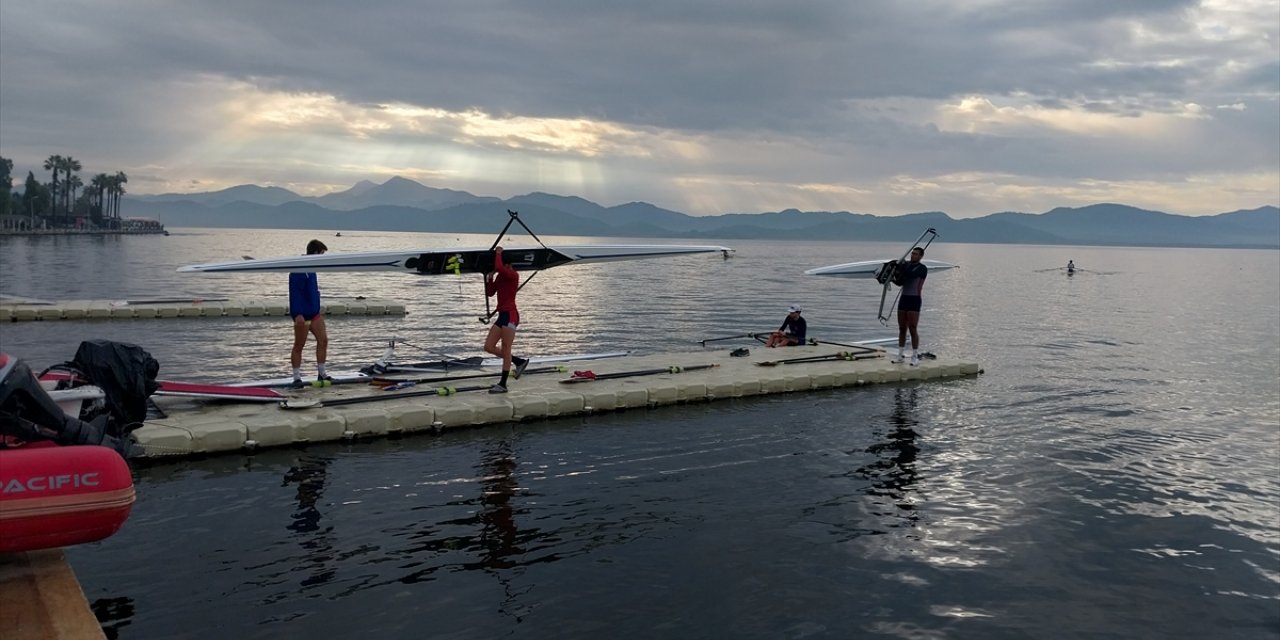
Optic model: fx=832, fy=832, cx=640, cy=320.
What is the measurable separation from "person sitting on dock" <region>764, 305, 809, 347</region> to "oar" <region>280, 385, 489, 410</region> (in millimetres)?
11515

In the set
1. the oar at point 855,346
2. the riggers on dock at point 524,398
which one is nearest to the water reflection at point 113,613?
the riggers on dock at point 524,398

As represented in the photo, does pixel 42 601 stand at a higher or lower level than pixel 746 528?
higher

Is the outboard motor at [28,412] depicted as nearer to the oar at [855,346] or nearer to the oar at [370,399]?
the oar at [370,399]

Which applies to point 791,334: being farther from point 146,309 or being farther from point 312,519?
point 146,309

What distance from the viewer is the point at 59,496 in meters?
7.75

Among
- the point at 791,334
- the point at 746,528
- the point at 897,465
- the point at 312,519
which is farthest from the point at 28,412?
the point at 791,334

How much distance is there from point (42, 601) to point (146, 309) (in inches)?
1350

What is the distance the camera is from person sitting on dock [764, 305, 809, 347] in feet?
85.2

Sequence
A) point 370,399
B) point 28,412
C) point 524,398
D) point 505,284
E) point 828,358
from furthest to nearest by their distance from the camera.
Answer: point 828,358 → point 524,398 → point 505,284 → point 370,399 → point 28,412

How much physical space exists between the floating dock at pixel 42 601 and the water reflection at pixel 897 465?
9797mm

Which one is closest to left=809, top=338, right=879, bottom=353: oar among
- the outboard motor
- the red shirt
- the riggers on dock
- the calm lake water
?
the riggers on dock

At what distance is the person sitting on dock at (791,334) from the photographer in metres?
26.0

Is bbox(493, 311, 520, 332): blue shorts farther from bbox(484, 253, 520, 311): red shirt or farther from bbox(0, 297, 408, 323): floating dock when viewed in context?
bbox(0, 297, 408, 323): floating dock

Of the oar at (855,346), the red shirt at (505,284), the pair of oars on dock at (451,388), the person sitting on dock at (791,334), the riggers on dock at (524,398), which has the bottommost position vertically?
the riggers on dock at (524,398)
